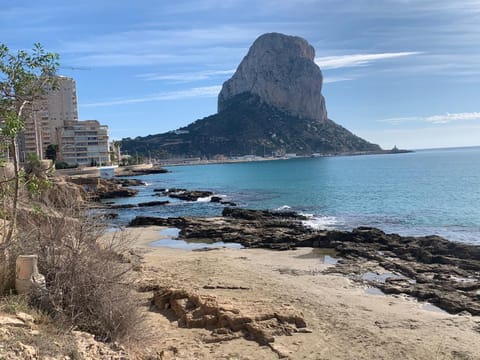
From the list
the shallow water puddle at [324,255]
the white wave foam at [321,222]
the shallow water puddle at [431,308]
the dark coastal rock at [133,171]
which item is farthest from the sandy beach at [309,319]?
the dark coastal rock at [133,171]

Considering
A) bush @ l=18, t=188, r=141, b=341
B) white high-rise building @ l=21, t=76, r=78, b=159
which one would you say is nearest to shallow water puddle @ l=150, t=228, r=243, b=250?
bush @ l=18, t=188, r=141, b=341

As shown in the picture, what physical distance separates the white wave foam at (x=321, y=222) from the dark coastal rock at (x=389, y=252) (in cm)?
94

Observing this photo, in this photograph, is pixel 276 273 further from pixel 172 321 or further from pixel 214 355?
pixel 214 355

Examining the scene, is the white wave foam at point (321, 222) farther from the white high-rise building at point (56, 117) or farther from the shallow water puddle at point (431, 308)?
the white high-rise building at point (56, 117)

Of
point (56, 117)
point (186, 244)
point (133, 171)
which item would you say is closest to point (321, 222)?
point (186, 244)

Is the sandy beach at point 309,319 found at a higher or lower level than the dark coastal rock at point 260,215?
higher

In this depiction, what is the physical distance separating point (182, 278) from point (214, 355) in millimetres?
7284

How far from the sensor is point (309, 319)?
1166cm

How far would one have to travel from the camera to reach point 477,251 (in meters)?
20.0

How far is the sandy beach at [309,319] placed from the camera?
9.55m

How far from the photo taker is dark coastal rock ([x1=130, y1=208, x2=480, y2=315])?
15.1 metres

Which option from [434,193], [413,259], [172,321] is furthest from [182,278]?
[434,193]

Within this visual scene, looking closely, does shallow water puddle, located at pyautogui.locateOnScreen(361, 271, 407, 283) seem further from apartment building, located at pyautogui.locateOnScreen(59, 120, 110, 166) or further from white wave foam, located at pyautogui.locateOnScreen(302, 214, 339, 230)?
apartment building, located at pyautogui.locateOnScreen(59, 120, 110, 166)

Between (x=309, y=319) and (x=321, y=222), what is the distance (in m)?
22.4
